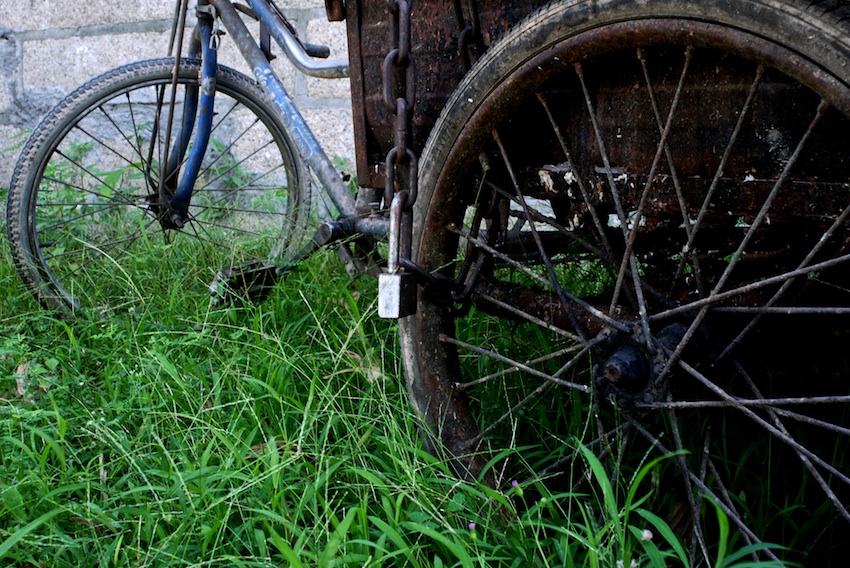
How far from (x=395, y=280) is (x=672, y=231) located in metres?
0.59

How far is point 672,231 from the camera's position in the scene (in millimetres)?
1633

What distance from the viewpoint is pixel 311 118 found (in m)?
3.80

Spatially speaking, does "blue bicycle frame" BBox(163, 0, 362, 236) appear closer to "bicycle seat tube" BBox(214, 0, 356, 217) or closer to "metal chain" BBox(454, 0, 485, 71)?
"bicycle seat tube" BBox(214, 0, 356, 217)

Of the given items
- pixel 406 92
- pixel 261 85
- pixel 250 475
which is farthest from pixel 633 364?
pixel 261 85

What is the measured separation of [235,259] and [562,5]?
1885mm

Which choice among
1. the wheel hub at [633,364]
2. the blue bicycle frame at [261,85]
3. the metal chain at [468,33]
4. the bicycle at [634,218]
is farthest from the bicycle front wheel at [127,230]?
the wheel hub at [633,364]

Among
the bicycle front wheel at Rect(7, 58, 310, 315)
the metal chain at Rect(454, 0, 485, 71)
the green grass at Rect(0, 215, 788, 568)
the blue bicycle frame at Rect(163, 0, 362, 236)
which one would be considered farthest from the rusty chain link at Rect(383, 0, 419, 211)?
the bicycle front wheel at Rect(7, 58, 310, 315)

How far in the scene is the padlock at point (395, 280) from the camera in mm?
1501

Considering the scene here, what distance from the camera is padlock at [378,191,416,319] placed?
4.92ft

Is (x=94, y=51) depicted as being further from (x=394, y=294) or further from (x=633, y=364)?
(x=633, y=364)

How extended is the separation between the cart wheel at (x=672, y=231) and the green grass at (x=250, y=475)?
0.37 feet

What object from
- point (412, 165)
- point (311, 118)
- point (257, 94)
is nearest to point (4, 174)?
point (311, 118)

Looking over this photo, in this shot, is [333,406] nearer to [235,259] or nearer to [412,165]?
[412,165]

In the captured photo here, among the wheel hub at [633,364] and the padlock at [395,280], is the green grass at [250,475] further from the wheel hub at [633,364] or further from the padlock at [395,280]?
the padlock at [395,280]
